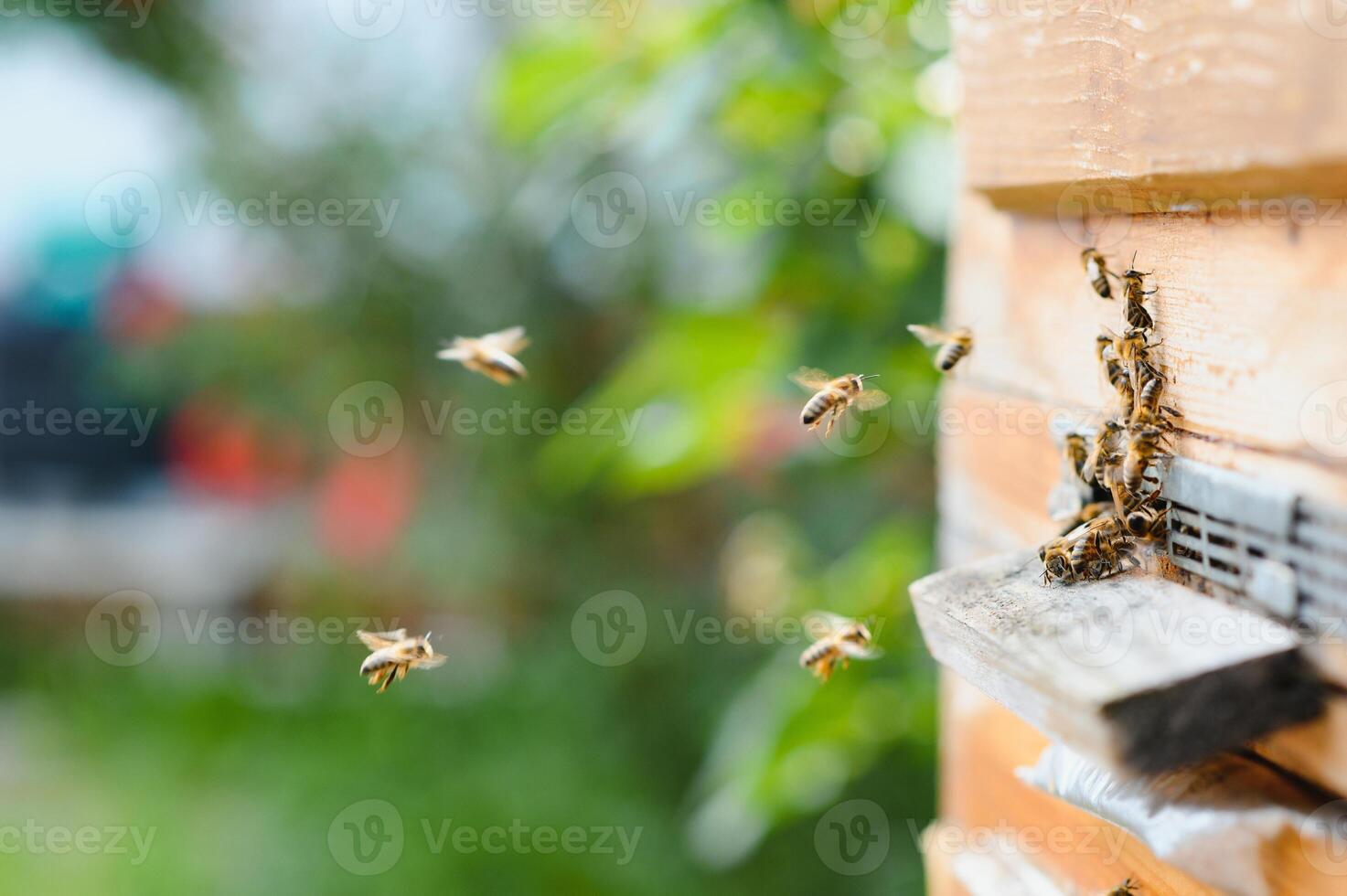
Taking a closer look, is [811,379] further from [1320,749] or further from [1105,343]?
[1320,749]

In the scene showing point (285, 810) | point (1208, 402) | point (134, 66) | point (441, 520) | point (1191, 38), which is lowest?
point (285, 810)

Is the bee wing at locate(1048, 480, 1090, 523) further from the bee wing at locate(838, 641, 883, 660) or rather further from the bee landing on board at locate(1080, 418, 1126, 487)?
the bee wing at locate(838, 641, 883, 660)

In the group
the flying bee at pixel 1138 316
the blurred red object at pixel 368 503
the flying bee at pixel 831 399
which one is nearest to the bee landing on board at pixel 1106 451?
the flying bee at pixel 1138 316

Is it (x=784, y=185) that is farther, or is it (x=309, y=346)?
(x=309, y=346)

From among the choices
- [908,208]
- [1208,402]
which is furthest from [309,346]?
[1208,402]

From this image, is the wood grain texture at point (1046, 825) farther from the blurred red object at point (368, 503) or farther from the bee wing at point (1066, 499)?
→ the blurred red object at point (368, 503)

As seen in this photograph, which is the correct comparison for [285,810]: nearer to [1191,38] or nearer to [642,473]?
[642,473]

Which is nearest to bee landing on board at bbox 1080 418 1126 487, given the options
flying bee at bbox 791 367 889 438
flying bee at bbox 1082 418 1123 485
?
flying bee at bbox 1082 418 1123 485
